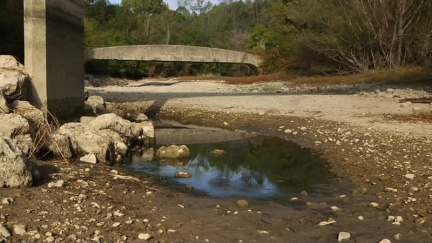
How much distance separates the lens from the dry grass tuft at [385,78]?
2423 cm

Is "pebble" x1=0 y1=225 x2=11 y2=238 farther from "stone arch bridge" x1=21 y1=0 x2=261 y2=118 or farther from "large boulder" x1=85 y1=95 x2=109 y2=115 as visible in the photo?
"large boulder" x1=85 y1=95 x2=109 y2=115

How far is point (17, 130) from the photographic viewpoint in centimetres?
878

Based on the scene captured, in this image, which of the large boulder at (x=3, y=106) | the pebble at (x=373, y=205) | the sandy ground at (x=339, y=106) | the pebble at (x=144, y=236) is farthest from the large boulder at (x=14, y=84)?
the sandy ground at (x=339, y=106)

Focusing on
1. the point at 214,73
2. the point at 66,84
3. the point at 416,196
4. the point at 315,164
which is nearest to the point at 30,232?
the point at 416,196

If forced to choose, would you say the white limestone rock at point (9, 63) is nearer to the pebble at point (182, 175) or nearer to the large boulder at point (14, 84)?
the large boulder at point (14, 84)

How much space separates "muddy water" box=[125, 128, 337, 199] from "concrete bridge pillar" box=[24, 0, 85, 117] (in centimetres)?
305

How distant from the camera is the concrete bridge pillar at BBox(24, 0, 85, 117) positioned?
478 inches

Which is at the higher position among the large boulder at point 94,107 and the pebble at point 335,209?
the large boulder at point 94,107

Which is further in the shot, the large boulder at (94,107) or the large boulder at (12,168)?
the large boulder at (94,107)

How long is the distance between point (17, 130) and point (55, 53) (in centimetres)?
465

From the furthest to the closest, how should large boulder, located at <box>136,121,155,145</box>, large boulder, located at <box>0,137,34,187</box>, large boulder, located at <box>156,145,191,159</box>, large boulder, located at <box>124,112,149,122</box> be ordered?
large boulder, located at <box>124,112,149,122</box> → large boulder, located at <box>136,121,155,145</box> → large boulder, located at <box>156,145,191,159</box> → large boulder, located at <box>0,137,34,187</box>

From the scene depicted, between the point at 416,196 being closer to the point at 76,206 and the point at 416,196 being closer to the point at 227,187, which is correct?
the point at 227,187

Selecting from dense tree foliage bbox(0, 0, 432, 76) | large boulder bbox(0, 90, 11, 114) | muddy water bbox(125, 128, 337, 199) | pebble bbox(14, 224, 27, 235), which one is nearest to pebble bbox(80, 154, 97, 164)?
muddy water bbox(125, 128, 337, 199)

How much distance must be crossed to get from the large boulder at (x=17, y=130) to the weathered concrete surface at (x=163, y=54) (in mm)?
35598
